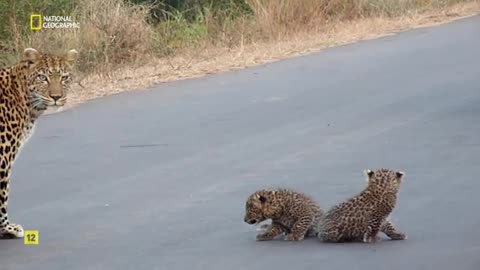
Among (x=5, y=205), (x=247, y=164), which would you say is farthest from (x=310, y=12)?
(x=5, y=205)

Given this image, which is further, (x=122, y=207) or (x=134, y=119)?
(x=134, y=119)

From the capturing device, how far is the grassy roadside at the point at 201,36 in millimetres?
22219

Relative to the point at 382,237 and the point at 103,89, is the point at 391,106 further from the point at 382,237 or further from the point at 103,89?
the point at 382,237

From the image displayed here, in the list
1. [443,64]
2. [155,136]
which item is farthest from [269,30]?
[155,136]

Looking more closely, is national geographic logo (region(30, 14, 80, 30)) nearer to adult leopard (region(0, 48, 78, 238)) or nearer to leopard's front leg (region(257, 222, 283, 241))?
adult leopard (region(0, 48, 78, 238))

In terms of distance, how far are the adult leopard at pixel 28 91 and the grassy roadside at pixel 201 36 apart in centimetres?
717

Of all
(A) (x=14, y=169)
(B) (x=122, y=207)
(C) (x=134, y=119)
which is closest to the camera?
(B) (x=122, y=207)

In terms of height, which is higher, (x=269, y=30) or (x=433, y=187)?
(x=433, y=187)

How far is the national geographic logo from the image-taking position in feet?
75.5

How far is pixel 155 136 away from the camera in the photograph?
16.4 metres

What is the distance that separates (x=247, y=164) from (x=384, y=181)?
3672 millimetres

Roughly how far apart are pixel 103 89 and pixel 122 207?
315 inches

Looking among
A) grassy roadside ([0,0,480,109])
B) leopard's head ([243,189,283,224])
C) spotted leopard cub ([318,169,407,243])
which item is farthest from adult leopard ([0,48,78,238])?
grassy roadside ([0,0,480,109])

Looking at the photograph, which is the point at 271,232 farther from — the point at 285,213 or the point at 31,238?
the point at 31,238
